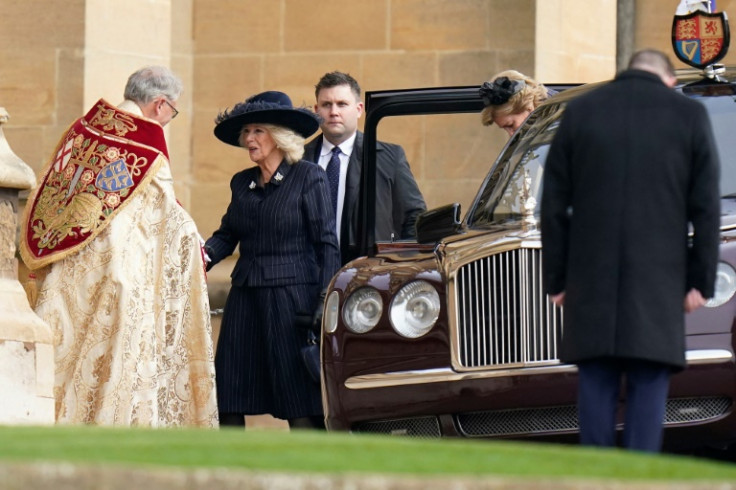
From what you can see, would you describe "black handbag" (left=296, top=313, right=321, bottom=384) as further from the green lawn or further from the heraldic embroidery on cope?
the green lawn

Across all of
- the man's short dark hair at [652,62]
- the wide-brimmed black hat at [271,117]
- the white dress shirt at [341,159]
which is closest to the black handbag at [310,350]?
the white dress shirt at [341,159]

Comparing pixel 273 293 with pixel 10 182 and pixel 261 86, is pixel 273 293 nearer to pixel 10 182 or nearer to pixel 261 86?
pixel 10 182

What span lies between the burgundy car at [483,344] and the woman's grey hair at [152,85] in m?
1.64

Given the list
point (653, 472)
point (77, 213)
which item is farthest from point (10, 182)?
point (653, 472)

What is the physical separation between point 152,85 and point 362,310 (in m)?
2.03

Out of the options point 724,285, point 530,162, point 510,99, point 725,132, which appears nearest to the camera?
point 724,285

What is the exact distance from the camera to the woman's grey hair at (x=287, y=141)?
9.74 m

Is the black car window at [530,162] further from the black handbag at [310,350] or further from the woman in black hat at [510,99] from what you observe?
the black handbag at [310,350]

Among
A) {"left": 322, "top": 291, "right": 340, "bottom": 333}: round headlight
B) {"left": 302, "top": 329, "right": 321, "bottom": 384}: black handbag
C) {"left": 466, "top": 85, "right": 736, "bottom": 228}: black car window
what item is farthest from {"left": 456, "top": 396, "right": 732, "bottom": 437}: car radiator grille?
{"left": 302, "top": 329, "right": 321, "bottom": 384}: black handbag

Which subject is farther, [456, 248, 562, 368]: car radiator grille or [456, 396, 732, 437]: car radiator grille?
[456, 248, 562, 368]: car radiator grille

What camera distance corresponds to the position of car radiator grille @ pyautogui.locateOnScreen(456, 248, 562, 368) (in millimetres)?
7676

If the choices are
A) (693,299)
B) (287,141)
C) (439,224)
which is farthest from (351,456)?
(287,141)

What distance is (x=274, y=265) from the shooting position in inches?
380

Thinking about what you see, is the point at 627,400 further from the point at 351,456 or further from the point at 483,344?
the point at 351,456
